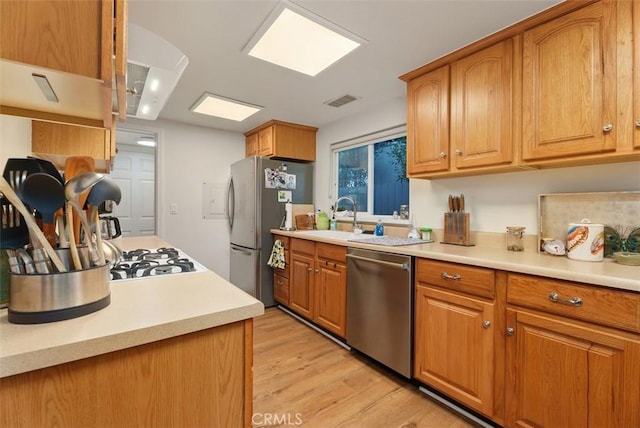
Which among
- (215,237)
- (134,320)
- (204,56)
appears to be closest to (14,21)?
(134,320)

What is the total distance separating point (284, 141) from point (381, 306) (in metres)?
2.33

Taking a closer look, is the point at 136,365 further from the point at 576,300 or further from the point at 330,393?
the point at 576,300

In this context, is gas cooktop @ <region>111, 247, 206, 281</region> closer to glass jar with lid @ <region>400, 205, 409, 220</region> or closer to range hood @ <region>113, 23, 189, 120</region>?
range hood @ <region>113, 23, 189, 120</region>

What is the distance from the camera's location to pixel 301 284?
2873 millimetres

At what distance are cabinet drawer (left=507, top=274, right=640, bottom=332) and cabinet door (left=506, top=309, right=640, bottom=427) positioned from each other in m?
0.05

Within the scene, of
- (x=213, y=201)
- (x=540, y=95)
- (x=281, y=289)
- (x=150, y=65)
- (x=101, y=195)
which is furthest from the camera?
(x=213, y=201)

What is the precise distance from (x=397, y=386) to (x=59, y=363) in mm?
1833

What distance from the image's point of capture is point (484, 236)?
2025 millimetres

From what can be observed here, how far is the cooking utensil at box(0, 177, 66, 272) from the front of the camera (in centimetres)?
56

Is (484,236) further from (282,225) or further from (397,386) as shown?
(282,225)

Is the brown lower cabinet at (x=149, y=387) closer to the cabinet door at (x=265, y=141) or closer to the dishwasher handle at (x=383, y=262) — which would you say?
the dishwasher handle at (x=383, y=262)

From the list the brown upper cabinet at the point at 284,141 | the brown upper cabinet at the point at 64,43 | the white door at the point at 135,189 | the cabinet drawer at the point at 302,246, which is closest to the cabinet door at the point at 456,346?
the cabinet drawer at the point at 302,246

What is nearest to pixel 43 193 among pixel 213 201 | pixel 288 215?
pixel 288 215

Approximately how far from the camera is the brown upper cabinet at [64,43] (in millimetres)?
595
